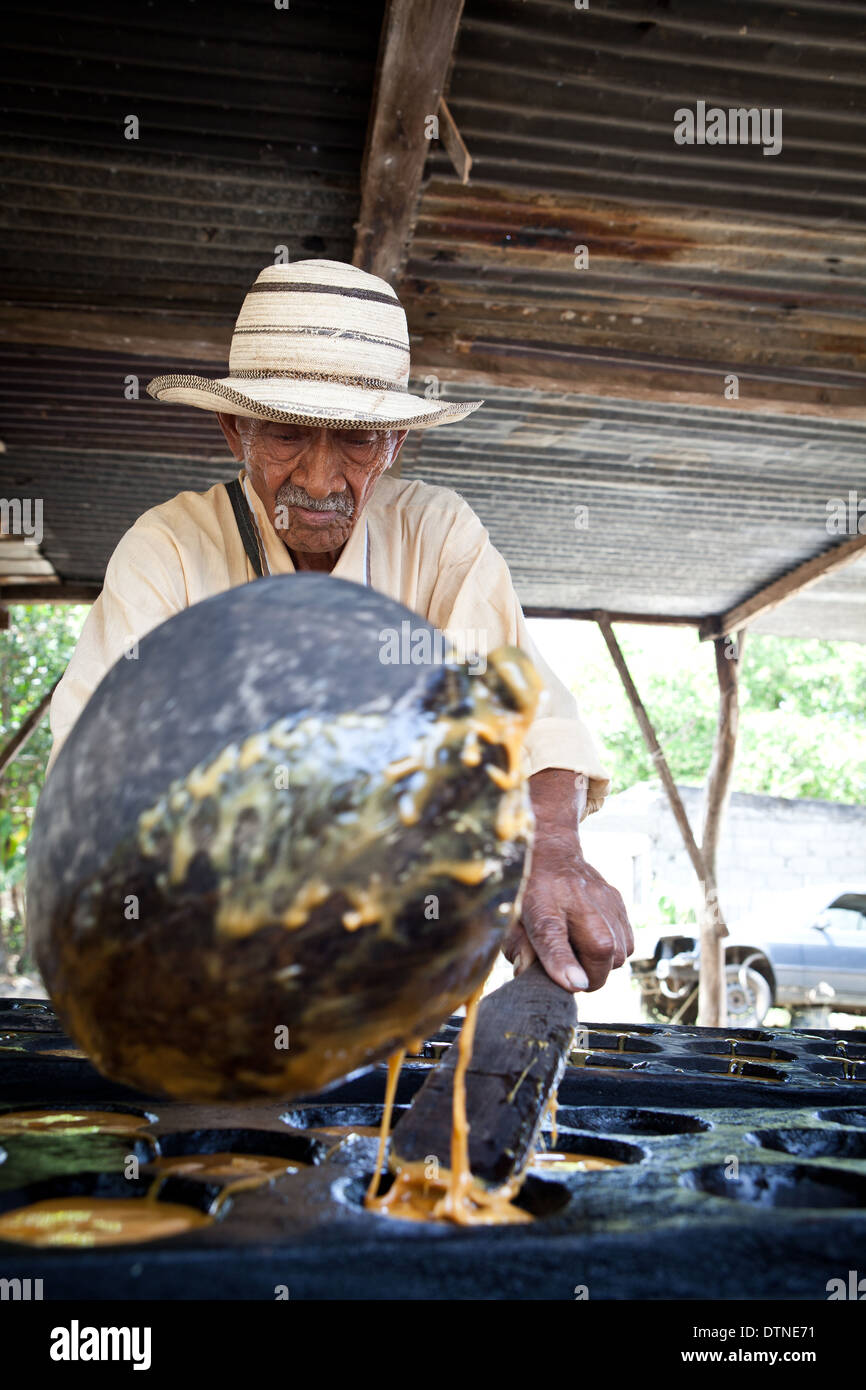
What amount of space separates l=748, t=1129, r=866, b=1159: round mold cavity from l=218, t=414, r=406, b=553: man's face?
51.1 inches

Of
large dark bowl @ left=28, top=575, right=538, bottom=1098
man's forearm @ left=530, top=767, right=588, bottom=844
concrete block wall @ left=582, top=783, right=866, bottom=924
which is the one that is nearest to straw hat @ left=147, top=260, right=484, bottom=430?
man's forearm @ left=530, top=767, right=588, bottom=844

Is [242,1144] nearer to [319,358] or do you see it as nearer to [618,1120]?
[618,1120]

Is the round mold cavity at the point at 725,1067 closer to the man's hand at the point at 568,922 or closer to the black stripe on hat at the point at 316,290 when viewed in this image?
the man's hand at the point at 568,922

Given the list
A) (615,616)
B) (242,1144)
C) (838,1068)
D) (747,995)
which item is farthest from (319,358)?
(747,995)

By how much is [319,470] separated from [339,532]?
0.15m

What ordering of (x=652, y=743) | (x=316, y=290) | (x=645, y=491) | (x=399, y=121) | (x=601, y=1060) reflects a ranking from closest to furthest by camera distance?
(x=316, y=290) → (x=601, y=1060) → (x=399, y=121) → (x=645, y=491) → (x=652, y=743)

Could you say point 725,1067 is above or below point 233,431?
below

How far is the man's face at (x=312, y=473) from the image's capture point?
2.23 metres

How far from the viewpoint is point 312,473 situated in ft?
7.34

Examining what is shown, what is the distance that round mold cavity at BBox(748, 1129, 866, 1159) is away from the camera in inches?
63.8

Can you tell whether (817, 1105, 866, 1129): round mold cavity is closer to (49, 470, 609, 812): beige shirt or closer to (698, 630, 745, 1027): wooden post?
(49, 470, 609, 812): beige shirt

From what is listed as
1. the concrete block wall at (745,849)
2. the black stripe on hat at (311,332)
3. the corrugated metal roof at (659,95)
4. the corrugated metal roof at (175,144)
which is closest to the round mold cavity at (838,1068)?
the black stripe on hat at (311,332)
